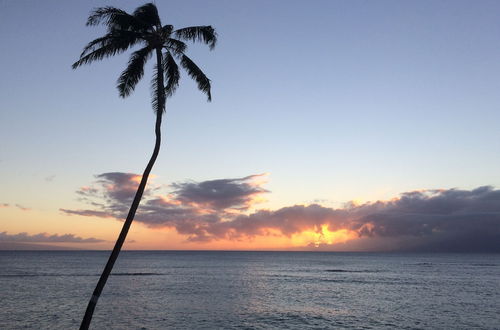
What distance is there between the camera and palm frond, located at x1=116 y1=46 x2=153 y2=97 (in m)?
21.2

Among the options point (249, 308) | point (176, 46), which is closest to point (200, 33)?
point (176, 46)

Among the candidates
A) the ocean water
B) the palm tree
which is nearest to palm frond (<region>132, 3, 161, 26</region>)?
the palm tree

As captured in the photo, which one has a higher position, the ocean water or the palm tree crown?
the palm tree crown

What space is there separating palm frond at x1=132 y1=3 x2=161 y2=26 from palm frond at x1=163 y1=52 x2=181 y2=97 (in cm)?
183

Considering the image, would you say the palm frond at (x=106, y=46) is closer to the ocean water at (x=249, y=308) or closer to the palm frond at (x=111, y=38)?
the palm frond at (x=111, y=38)

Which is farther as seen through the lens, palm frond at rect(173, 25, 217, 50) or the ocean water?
the ocean water

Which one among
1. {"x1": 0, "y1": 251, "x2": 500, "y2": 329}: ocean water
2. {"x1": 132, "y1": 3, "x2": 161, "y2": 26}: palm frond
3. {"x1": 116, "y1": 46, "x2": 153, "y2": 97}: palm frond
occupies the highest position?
{"x1": 132, "y1": 3, "x2": 161, "y2": 26}: palm frond

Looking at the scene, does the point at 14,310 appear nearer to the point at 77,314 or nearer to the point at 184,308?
the point at 77,314

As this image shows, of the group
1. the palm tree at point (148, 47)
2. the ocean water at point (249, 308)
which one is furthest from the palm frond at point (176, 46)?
the ocean water at point (249, 308)

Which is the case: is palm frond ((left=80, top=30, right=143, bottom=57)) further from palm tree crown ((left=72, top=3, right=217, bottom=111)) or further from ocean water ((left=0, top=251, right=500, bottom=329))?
ocean water ((left=0, top=251, right=500, bottom=329))

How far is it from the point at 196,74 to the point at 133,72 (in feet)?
10.7

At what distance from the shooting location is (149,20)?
21.1m

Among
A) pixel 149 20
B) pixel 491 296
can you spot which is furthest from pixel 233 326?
pixel 491 296

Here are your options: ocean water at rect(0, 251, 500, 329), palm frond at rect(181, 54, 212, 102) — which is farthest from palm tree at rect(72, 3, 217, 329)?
ocean water at rect(0, 251, 500, 329)
